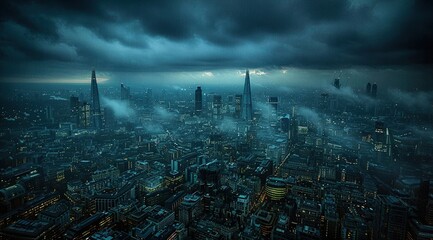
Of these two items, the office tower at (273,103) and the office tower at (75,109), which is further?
the office tower at (273,103)

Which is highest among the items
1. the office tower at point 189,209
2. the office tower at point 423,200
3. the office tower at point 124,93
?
the office tower at point 124,93

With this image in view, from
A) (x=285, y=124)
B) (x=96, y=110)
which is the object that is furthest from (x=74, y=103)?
(x=285, y=124)

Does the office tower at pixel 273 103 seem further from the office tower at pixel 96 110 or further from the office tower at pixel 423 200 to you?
the office tower at pixel 423 200

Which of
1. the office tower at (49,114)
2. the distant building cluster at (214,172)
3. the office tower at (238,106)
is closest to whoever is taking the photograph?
the distant building cluster at (214,172)

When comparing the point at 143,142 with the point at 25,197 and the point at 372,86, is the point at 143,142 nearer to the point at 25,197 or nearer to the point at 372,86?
the point at 25,197

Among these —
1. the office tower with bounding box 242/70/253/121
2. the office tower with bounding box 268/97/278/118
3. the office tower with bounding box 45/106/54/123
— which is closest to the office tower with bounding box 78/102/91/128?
the office tower with bounding box 45/106/54/123

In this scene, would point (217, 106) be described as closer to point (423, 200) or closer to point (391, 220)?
point (423, 200)

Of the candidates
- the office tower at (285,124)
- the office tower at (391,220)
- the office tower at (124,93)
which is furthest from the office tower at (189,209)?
the office tower at (124,93)

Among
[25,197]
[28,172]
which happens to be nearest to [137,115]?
[28,172]
